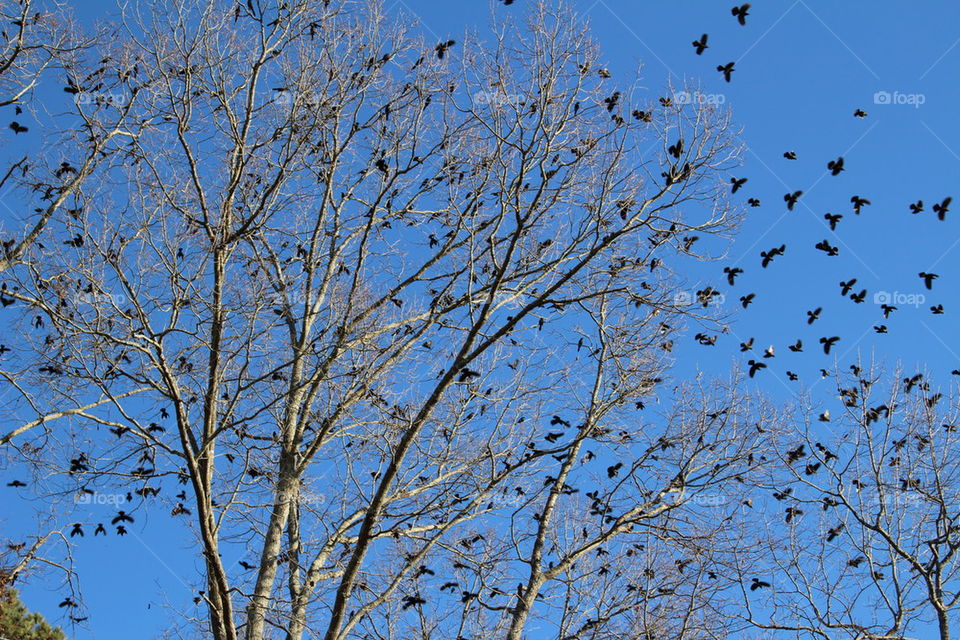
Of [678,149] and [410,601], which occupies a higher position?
[678,149]

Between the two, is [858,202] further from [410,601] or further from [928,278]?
[410,601]

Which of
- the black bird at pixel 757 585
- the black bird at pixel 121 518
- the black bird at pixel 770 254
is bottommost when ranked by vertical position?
the black bird at pixel 121 518

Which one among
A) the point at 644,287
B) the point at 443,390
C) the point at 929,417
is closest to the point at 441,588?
the point at 443,390

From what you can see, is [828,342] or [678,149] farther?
[828,342]

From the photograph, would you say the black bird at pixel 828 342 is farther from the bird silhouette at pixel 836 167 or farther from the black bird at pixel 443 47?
the black bird at pixel 443 47

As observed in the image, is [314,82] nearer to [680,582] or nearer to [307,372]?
[307,372]

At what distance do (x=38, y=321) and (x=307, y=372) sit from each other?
77.3 inches

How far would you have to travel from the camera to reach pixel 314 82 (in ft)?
23.0

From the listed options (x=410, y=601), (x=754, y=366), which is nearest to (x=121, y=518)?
(x=410, y=601)

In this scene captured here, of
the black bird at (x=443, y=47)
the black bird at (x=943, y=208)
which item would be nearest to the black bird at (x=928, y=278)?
the black bird at (x=943, y=208)

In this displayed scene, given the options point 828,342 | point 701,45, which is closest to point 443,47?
point 701,45

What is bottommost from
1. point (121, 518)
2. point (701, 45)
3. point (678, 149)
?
point (121, 518)

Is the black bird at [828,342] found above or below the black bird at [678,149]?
above

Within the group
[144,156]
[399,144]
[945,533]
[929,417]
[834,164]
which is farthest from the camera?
[929,417]
